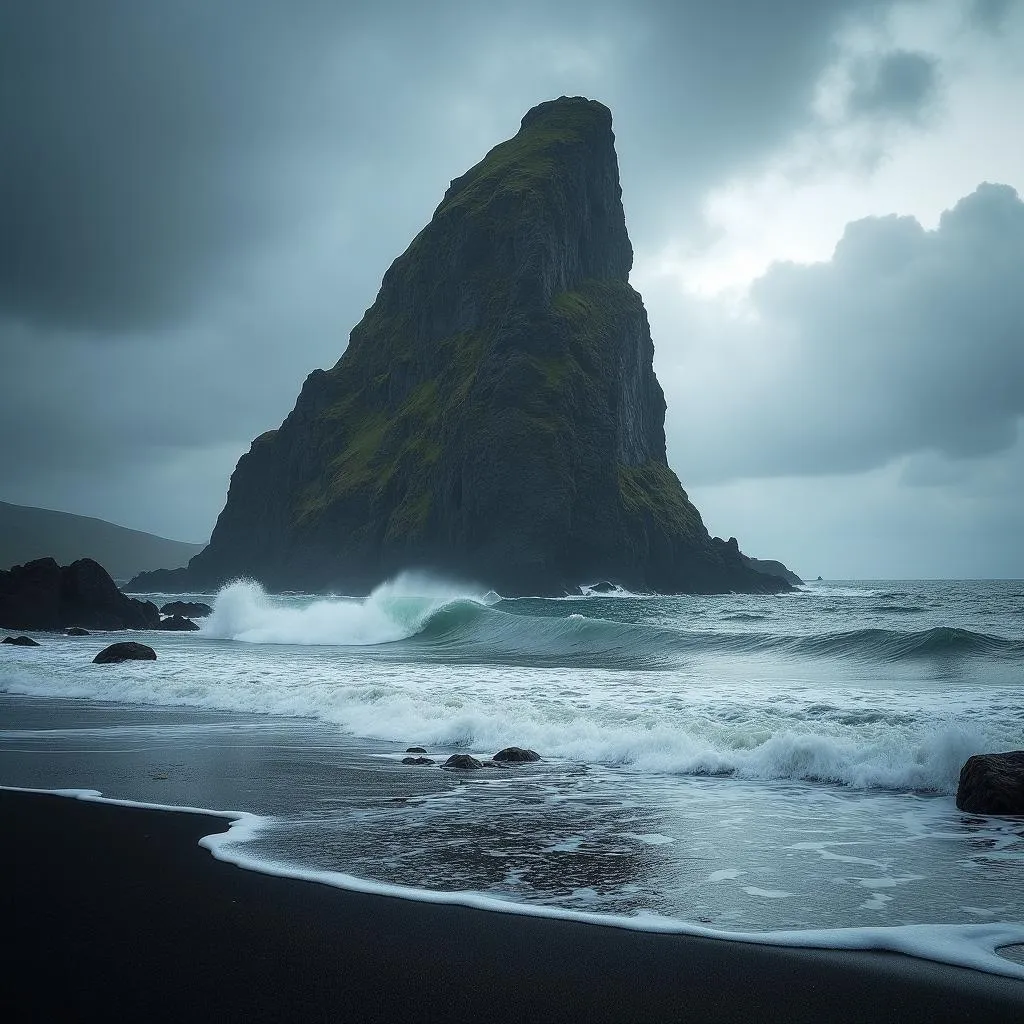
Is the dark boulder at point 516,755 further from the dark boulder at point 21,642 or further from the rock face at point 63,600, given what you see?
the rock face at point 63,600

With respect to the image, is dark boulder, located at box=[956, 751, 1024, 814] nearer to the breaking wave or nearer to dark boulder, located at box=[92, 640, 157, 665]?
the breaking wave

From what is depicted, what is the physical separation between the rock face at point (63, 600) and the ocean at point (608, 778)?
22.6 meters

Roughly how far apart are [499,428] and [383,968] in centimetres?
7974

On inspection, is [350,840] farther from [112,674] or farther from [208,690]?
[112,674]

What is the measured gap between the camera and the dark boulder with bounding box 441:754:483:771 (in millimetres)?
9688

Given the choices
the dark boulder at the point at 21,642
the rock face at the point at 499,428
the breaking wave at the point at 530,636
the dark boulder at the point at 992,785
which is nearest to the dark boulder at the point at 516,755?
the dark boulder at the point at 992,785

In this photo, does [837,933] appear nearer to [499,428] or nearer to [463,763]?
[463,763]

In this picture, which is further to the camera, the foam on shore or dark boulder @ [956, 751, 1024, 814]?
dark boulder @ [956, 751, 1024, 814]

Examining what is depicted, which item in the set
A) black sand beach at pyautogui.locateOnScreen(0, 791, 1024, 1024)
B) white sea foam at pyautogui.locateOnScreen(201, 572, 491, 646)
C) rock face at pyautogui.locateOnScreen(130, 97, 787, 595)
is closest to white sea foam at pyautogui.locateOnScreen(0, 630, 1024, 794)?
black sand beach at pyautogui.locateOnScreen(0, 791, 1024, 1024)

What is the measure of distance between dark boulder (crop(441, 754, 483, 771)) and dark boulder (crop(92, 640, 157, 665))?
50.3 feet

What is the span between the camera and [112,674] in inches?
763

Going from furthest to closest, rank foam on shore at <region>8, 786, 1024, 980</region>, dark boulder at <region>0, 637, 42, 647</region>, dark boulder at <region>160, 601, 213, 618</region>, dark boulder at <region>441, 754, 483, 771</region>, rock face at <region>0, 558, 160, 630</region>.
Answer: dark boulder at <region>160, 601, 213, 618</region>, rock face at <region>0, 558, 160, 630</region>, dark boulder at <region>0, 637, 42, 647</region>, dark boulder at <region>441, 754, 483, 771</region>, foam on shore at <region>8, 786, 1024, 980</region>

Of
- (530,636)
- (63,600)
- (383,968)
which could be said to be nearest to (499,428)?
(63,600)

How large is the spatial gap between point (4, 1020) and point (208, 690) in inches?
578
